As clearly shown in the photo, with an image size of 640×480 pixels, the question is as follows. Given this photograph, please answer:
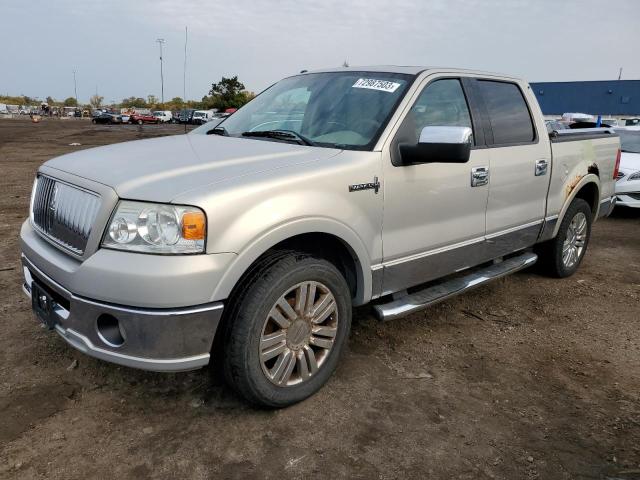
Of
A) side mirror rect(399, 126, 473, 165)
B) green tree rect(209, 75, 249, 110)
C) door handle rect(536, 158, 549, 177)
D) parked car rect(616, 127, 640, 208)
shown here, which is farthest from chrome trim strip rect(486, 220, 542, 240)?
green tree rect(209, 75, 249, 110)

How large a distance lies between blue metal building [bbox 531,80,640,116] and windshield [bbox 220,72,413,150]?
4482cm

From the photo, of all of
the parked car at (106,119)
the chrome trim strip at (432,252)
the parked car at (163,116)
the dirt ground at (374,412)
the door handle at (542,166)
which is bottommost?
the dirt ground at (374,412)

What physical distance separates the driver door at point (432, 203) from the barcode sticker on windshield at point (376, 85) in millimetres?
159

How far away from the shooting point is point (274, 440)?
2564 mm

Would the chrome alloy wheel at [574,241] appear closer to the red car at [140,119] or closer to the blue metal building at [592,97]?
the blue metal building at [592,97]

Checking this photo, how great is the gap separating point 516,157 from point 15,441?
3605 mm

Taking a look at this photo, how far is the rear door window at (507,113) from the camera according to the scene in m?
3.91

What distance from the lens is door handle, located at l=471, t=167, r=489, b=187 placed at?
356 centimetres

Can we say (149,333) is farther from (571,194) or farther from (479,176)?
(571,194)

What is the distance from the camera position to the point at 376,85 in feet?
11.1

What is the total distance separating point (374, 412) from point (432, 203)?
1.31m

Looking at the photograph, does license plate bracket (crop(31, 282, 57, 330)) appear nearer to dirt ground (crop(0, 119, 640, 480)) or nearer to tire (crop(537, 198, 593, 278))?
dirt ground (crop(0, 119, 640, 480))

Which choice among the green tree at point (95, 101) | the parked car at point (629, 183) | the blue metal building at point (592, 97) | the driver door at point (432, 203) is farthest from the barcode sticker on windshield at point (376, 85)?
the green tree at point (95, 101)

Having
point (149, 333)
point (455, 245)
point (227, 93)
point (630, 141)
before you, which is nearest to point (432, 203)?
point (455, 245)
